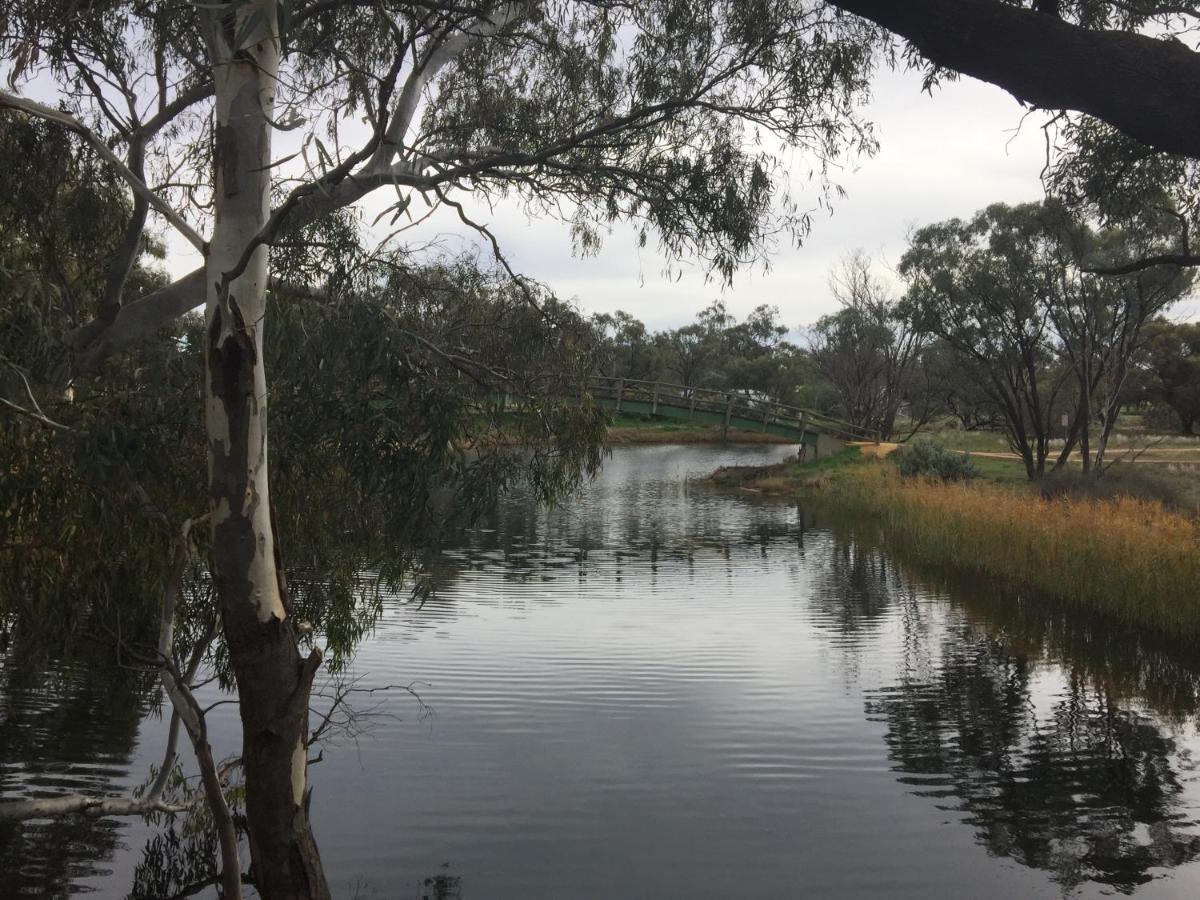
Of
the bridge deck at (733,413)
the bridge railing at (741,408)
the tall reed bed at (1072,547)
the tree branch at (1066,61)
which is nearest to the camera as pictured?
the tree branch at (1066,61)

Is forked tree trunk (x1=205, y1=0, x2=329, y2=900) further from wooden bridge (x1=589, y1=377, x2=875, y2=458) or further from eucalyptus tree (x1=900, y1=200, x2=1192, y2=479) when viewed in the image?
wooden bridge (x1=589, y1=377, x2=875, y2=458)

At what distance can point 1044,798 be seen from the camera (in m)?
5.88

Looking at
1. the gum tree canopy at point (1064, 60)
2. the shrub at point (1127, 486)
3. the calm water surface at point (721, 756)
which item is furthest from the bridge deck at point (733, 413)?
the gum tree canopy at point (1064, 60)

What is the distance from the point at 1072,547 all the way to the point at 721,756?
6159mm

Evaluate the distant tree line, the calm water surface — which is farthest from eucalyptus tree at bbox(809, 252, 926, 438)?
the calm water surface

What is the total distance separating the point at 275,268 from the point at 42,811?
9.59 ft

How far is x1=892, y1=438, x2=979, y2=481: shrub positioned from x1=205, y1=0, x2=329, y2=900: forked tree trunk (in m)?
16.6

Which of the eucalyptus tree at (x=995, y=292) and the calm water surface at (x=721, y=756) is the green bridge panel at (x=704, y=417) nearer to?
the eucalyptus tree at (x=995, y=292)

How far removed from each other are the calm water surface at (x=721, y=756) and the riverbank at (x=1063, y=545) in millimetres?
416

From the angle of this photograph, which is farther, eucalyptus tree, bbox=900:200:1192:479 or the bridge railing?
the bridge railing

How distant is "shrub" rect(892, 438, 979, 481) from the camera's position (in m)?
20.0

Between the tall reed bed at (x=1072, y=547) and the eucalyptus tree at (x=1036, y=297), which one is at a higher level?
the eucalyptus tree at (x=1036, y=297)

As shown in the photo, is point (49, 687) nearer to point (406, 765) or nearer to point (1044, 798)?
point (406, 765)

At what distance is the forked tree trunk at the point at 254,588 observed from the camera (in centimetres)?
373
